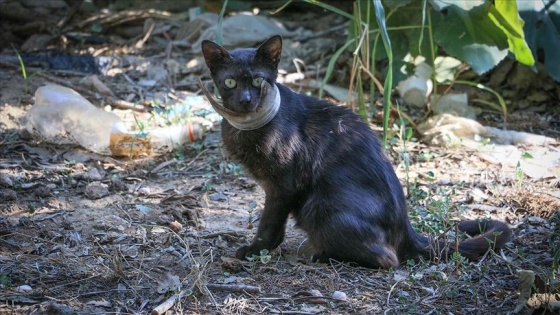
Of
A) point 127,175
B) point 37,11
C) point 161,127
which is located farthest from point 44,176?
point 37,11

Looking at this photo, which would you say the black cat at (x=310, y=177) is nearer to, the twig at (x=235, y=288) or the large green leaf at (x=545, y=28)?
the twig at (x=235, y=288)

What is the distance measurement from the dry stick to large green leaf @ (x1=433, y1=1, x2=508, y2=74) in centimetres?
315

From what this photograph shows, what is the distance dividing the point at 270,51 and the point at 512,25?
2236 mm

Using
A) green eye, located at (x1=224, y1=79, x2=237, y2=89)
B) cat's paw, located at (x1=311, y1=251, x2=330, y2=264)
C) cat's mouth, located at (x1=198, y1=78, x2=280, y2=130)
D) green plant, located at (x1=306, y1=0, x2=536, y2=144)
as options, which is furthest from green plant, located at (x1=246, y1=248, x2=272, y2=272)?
green plant, located at (x1=306, y1=0, x2=536, y2=144)

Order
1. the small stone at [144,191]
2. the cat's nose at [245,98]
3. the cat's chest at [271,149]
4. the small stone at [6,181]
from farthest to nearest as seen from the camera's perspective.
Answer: the small stone at [144,191] → the small stone at [6,181] → the cat's chest at [271,149] → the cat's nose at [245,98]

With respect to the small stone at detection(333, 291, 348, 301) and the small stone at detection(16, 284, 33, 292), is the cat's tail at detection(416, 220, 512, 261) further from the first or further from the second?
the small stone at detection(16, 284, 33, 292)

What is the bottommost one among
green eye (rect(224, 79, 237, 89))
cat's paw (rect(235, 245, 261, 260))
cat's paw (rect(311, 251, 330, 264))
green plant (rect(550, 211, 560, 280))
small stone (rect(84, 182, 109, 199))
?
small stone (rect(84, 182, 109, 199))

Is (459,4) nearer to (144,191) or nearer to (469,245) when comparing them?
(469,245)

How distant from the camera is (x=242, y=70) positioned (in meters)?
3.85

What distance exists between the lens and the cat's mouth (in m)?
3.86

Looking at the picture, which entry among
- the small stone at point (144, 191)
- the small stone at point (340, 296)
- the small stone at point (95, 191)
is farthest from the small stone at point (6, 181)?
the small stone at point (340, 296)

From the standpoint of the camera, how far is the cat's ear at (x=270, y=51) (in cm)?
385

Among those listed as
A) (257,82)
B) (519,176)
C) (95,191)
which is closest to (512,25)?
(519,176)

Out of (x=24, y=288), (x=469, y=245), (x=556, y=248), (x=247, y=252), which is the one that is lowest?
(x=24, y=288)
